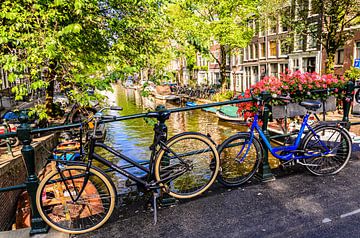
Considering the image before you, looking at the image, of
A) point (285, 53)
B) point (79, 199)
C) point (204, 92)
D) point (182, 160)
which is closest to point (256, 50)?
point (285, 53)

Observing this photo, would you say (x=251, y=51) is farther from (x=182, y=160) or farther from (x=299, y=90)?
(x=182, y=160)

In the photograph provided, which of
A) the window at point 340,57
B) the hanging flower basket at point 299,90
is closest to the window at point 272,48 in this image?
the window at point 340,57

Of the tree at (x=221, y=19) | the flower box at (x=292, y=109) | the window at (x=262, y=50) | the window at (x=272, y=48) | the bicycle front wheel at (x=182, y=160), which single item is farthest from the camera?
the window at (x=262, y=50)

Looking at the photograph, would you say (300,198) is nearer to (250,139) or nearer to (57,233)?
(250,139)

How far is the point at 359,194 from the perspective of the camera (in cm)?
326

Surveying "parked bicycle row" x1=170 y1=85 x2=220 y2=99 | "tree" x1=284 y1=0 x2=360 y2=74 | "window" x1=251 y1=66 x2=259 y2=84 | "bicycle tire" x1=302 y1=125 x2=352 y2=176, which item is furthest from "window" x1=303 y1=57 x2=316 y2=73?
"bicycle tire" x1=302 y1=125 x2=352 y2=176

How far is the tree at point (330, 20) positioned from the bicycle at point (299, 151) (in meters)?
13.4

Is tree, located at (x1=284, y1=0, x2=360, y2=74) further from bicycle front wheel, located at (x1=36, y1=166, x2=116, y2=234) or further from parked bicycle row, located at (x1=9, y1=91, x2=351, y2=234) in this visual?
bicycle front wheel, located at (x1=36, y1=166, x2=116, y2=234)

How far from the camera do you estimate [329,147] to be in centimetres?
386

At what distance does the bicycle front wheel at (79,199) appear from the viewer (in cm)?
276

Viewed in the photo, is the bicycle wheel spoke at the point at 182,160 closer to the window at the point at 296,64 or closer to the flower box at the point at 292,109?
the flower box at the point at 292,109

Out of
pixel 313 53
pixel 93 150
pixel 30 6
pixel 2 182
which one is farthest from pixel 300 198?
pixel 313 53

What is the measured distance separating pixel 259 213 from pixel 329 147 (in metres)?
1.60

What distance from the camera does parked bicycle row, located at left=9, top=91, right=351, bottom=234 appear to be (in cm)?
283
